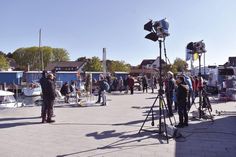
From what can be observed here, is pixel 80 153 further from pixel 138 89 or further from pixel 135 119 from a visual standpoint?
pixel 138 89

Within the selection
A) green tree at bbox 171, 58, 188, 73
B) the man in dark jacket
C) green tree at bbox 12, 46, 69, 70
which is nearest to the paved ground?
the man in dark jacket

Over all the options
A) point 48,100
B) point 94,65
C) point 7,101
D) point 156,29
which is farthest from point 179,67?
point 156,29

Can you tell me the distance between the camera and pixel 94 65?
8569 centimetres

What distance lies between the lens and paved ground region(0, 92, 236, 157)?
7.74 meters

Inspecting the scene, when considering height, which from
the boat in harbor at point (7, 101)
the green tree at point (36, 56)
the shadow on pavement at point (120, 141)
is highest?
the green tree at point (36, 56)

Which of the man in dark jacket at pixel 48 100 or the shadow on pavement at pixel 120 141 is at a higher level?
the man in dark jacket at pixel 48 100

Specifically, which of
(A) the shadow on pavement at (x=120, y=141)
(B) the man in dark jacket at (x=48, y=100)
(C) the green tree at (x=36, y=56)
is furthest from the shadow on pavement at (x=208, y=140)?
(C) the green tree at (x=36, y=56)

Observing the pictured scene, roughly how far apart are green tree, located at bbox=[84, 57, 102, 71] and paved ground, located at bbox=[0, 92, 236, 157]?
7229 centimetres

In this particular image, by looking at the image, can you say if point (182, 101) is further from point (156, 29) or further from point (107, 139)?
point (107, 139)

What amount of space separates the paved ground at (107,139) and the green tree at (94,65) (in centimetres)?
7229

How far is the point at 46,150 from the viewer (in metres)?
7.98

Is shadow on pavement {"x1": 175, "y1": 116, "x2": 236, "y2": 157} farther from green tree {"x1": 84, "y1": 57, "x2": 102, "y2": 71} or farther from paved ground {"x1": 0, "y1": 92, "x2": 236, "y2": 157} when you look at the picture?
green tree {"x1": 84, "y1": 57, "x2": 102, "y2": 71}

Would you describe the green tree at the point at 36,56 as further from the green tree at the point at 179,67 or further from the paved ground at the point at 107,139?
the paved ground at the point at 107,139

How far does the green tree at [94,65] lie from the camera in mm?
85375
